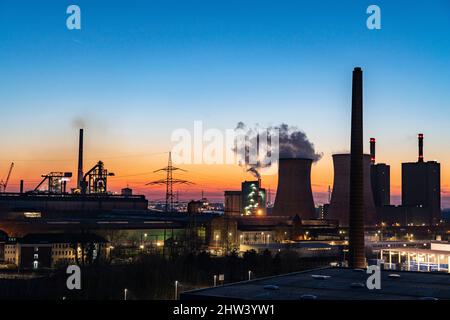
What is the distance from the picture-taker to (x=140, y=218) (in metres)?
65.6

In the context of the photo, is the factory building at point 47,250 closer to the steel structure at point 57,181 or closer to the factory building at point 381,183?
the steel structure at point 57,181

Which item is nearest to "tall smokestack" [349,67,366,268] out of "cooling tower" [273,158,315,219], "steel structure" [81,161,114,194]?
"cooling tower" [273,158,315,219]

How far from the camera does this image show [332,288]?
18.2m

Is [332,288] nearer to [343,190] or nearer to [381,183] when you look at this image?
[343,190]

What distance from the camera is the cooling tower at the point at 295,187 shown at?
53.1 m

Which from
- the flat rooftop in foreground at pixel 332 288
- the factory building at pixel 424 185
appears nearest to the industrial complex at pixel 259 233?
the flat rooftop in foreground at pixel 332 288

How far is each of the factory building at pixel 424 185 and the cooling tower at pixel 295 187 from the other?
58031 mm

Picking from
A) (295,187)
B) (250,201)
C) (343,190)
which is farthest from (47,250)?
(250,201)

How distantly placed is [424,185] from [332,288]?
9831cm
